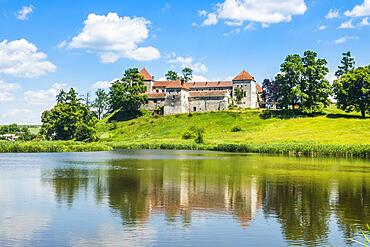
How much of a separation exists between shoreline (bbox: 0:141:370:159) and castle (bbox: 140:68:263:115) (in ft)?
139

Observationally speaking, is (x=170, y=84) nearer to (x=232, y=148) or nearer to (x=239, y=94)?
(x=239, y=94)

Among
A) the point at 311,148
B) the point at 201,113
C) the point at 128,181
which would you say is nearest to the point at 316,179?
the point at 128,181

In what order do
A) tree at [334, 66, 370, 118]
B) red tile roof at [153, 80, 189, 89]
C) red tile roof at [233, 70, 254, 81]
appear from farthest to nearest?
red tile roof at [233, 70, 254, 81]
red tile roof at [153, 80, 189, 89]
tree at [334, 66, 370, 118]

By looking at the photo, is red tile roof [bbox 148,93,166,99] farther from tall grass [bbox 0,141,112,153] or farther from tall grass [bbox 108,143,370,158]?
Answer: tall grass [bbox 0,141,112,153]

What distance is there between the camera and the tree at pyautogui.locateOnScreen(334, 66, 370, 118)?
109 metres

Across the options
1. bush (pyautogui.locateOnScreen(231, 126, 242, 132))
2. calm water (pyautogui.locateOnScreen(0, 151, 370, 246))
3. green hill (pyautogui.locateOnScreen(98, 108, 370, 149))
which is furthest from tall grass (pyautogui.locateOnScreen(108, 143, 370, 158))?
calm water (pyautogui.locateOnScreen(0, 151, 370, 246))

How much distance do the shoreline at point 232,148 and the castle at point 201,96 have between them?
42.5m

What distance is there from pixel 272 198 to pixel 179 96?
359 ft

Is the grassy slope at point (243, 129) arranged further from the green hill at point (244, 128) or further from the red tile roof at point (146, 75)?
the red tile roof at point (146, 75)

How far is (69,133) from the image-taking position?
116 metres

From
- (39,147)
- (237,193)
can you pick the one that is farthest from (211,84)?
(237,193)

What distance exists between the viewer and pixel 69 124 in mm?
115000

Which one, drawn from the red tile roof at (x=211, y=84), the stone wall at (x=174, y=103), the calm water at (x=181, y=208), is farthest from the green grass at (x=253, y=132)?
the calm water at (x=181, y=208)

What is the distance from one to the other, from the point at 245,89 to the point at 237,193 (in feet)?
389
